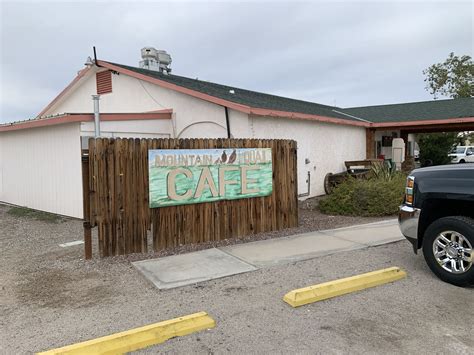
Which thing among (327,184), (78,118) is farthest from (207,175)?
(327,184)

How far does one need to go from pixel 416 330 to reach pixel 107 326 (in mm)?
3038

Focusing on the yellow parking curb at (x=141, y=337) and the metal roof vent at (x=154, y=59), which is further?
the metal roof vent at (x=154, y=59)

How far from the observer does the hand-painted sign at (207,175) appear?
21.3 feet

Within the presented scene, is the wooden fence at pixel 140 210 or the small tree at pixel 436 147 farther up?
the small tree at pixel 436 147

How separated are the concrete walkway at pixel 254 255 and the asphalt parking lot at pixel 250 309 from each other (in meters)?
0.25

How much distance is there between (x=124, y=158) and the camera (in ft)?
20.3

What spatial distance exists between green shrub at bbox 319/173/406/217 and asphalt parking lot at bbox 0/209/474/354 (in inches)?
A: 160

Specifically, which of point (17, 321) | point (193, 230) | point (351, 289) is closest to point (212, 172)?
point (193, 230)

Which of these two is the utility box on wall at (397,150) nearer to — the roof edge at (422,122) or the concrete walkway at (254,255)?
the roof edge at (422,122)

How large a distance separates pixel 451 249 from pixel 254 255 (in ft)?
9.30

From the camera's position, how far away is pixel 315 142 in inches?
507

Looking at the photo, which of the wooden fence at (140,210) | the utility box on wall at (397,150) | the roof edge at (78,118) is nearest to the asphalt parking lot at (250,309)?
the wooden fence at (140,210)

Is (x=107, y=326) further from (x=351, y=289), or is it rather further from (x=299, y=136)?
(x=299, y=136)

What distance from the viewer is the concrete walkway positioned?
211 inches
